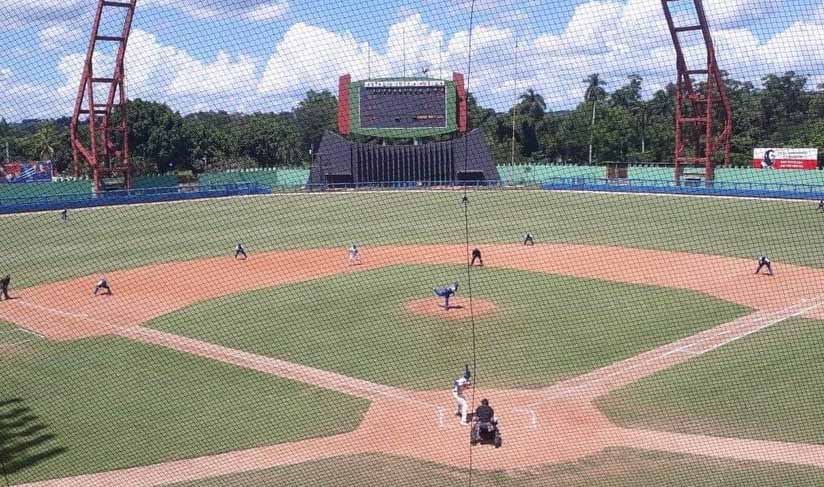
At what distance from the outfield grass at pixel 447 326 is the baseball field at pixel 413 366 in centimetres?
6

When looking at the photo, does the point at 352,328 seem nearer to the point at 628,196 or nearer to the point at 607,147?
the point at 607,147

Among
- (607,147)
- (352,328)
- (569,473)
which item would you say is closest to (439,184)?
(607,147)

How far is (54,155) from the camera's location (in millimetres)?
38062

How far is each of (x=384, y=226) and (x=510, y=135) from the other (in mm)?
7741

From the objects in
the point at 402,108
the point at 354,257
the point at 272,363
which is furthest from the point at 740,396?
the point at 402,108

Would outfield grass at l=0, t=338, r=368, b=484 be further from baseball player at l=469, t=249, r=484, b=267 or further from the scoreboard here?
the scoreboard

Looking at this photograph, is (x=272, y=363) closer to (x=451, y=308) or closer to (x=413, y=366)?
(x=413, y=366)

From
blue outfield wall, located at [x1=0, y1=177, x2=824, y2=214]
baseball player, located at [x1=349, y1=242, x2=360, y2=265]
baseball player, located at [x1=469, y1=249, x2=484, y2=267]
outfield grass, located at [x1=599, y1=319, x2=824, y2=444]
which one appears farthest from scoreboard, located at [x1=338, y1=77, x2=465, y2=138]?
outfield grass, located at [x1=599, y1=319, x2=824, y2=444]

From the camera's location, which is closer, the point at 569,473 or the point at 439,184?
the point at 569,473

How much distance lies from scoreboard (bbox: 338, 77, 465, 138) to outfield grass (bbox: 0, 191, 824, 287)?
11.5 ft

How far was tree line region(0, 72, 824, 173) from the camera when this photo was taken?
22.9 m

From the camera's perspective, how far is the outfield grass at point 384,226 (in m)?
22.6

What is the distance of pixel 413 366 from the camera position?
11.0m

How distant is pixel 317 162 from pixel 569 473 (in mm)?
35033
